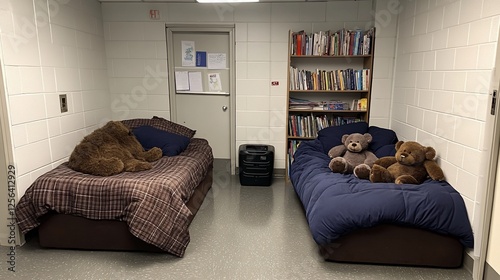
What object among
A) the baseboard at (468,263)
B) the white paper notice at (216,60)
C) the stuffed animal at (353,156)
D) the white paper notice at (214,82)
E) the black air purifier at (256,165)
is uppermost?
the white paper notice at (216,60)

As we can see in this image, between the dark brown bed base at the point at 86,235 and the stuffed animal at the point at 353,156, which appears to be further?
the stuffed animal at the point at 353,156

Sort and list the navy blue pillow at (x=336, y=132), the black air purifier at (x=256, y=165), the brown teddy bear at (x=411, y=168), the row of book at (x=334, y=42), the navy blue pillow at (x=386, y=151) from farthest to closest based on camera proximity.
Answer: the black air purifier at (x=256, y=165) → the row of book at (x=334, y=42) → the navy blue pillow at (x=336, y=132) → the navy blue pillow at (x=386, y=151) → the brown teddy bear at (x=411, y=168)

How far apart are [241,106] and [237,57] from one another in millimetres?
627

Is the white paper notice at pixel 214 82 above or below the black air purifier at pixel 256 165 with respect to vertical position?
above

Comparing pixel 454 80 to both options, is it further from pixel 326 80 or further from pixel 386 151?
pixel 326 80

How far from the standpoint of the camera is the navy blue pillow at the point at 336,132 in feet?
12.1

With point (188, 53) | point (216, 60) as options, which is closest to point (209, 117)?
point (216, 60)

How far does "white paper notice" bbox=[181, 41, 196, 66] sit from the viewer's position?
13.9ft

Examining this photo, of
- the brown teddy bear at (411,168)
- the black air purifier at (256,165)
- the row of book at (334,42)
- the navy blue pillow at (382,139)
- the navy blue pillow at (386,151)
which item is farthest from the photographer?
the black air purifier at (256,165)

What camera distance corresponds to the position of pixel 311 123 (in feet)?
13.6

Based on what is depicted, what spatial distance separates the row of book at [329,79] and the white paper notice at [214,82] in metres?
0.97

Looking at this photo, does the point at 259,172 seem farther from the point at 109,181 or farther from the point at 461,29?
the point at 461,29

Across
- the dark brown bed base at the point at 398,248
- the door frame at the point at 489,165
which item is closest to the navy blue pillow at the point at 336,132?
the dark brown bed base at the point at 398,248

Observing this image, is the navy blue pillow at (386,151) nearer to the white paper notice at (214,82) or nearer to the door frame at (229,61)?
the door frame at (229,61)
